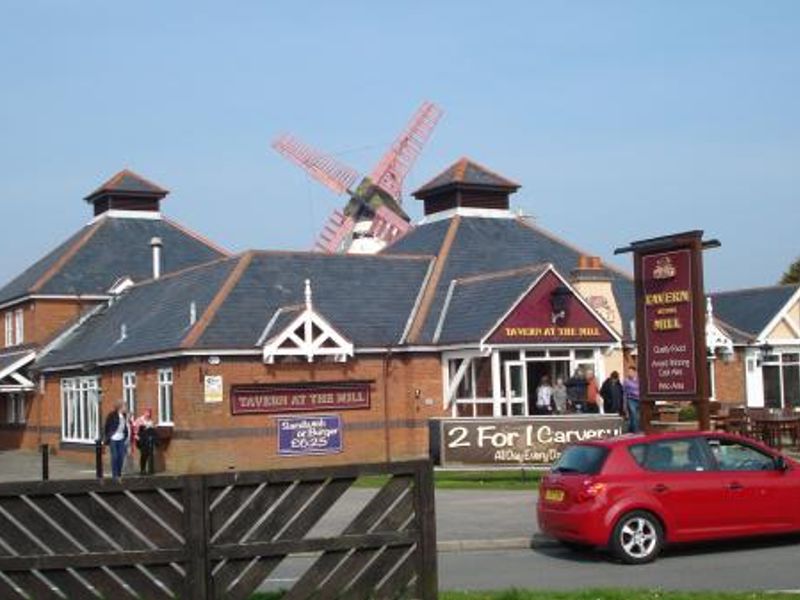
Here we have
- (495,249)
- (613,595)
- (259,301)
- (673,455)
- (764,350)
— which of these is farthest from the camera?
(764,350)

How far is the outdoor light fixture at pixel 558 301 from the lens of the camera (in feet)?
113

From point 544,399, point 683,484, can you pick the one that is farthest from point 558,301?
point 683,484

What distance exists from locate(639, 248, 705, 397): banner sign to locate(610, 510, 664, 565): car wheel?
472 cm

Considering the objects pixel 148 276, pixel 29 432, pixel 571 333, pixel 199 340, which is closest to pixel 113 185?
pixel 148 276

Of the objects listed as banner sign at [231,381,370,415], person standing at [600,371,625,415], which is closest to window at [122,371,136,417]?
banner sign at [231,381,370,415]

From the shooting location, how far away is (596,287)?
3766 cm

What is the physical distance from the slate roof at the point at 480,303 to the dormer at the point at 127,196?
67.3ft

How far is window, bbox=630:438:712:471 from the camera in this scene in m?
14.8

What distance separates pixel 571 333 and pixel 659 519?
2036cm

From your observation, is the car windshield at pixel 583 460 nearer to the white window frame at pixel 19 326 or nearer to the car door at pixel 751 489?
the car door at pixel 751 489

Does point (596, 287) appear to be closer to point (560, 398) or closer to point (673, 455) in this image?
point (560, 398)

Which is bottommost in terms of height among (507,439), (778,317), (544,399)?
(507,439)

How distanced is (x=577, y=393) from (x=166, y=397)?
11.2 meters

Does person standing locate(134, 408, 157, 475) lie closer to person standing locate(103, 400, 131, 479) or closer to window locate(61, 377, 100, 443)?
person standing locate(103, 400, 131, 479)
